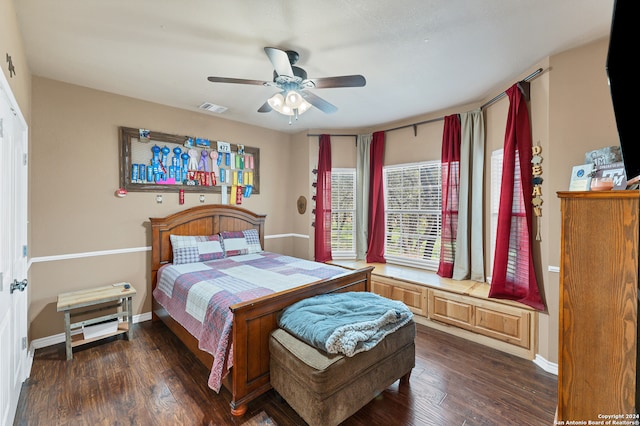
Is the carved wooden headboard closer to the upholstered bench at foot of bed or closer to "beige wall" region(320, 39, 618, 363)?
the upholstered bench at foot of bed

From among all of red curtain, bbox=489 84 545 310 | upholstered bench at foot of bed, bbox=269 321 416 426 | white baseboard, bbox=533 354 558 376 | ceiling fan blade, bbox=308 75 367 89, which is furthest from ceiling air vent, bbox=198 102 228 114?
white baseboard, bbox=533 354 558 376

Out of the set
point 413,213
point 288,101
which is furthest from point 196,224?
point 413,213

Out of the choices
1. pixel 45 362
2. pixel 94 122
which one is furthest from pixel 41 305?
pixel 94 122

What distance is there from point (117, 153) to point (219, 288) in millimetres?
2251

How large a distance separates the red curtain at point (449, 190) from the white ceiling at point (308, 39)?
52 centimetres

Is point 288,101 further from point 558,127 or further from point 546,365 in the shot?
point 546,365

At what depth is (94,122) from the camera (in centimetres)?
307

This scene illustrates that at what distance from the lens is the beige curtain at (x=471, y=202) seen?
10.8 feet

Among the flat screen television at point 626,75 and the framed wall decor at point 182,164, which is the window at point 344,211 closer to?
the framed wall decor at point 182,164

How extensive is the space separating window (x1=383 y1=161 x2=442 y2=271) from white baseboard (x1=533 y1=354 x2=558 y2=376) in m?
1.56

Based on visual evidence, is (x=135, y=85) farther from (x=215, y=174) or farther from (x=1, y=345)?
(x=1, y=345)

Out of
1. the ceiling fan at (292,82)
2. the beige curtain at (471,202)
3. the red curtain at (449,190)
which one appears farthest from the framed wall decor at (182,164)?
the beige curtain at (471,202)

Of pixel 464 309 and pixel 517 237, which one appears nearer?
pixel 517 237

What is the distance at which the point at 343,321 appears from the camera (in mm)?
1862
